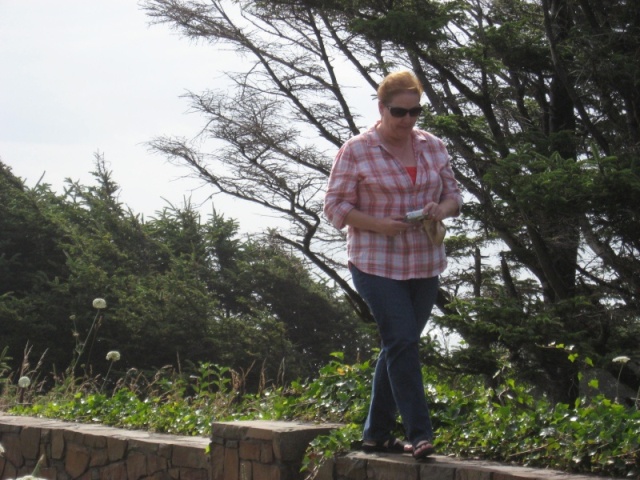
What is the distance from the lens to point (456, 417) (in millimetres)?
4672

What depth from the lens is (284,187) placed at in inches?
695

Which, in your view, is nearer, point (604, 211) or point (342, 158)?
point (342, 158)

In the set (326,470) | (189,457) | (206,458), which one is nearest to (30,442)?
(189,457)

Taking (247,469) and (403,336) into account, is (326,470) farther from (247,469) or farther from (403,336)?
(403,336)

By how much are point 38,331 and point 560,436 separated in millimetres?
24262

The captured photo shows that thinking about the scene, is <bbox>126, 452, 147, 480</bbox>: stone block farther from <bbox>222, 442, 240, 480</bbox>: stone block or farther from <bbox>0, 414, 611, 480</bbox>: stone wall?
<bbox>222, 442, 240, 480</bbox>: stone block

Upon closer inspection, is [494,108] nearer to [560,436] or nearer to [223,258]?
[560,436]

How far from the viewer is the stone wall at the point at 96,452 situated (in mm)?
5391

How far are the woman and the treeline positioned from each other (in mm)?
20761

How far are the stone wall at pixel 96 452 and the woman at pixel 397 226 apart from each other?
1459 mm

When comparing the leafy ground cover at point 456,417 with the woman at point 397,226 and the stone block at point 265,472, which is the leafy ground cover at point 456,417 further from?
the woman at point 397,226

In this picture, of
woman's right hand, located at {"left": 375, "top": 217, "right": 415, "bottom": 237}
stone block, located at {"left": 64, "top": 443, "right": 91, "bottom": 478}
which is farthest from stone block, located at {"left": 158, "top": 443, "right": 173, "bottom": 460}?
woman's right hand, located at {"left": 375, "top": 217, "right": 415, "bottom": 237}

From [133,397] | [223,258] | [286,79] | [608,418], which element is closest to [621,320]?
[133,397]

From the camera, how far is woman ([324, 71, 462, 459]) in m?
4.05
